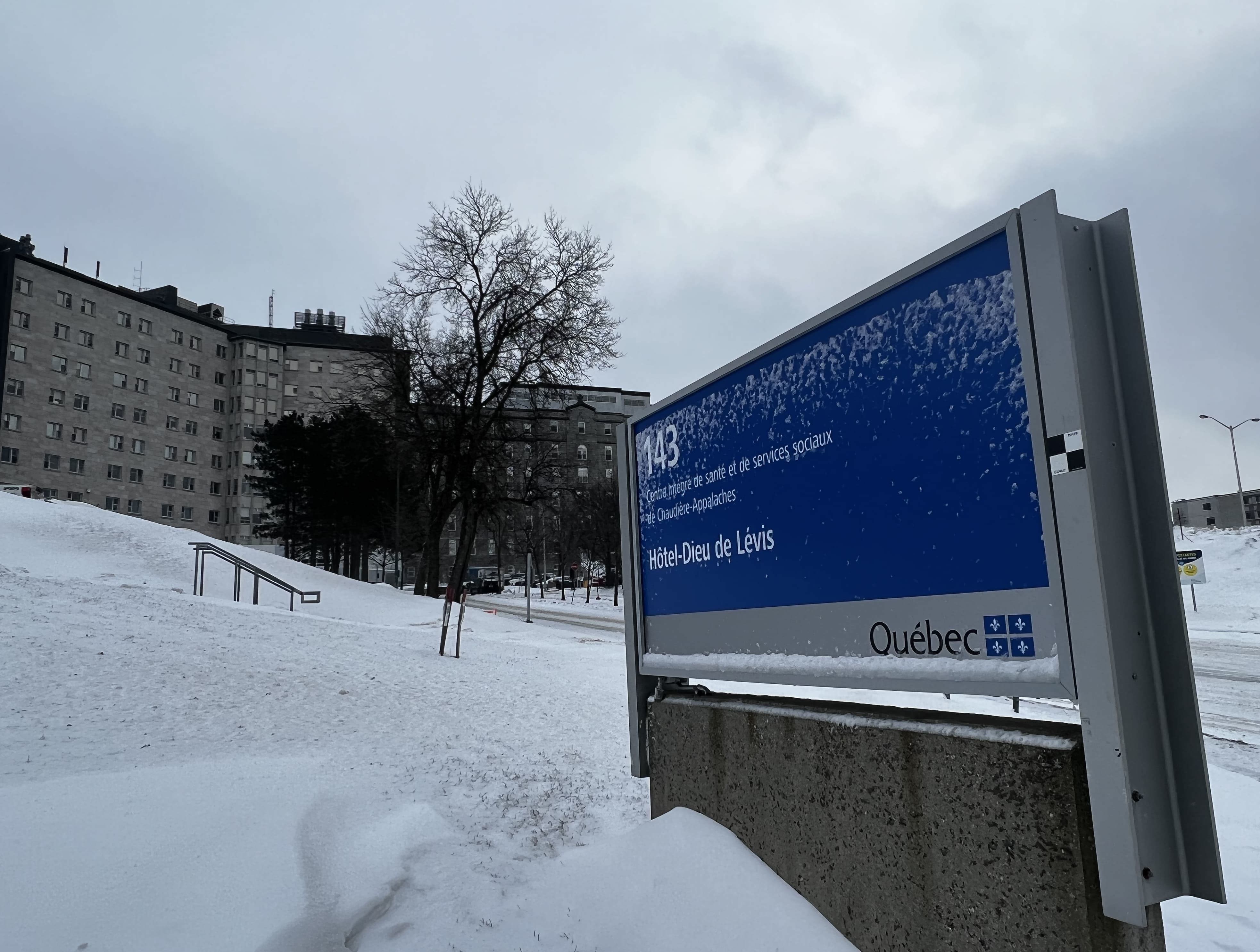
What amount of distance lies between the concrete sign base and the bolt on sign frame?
0.39ft

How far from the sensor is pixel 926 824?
2.74m

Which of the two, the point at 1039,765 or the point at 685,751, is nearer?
the point at 1039,765

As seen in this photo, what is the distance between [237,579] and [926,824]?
19.2m

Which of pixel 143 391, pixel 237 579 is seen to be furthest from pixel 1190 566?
pixel 143 391

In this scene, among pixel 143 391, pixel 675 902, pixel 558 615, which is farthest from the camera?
pixel 143 391

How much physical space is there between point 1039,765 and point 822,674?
1025 mm

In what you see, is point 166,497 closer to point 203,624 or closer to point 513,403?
point 513,403

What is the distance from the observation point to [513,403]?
110 ft

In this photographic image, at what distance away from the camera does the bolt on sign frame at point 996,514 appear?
2248mm

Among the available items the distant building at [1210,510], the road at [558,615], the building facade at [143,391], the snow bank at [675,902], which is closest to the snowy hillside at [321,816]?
the snow bank at [675,902]

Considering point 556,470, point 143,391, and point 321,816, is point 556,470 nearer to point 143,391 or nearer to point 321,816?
point 321,816

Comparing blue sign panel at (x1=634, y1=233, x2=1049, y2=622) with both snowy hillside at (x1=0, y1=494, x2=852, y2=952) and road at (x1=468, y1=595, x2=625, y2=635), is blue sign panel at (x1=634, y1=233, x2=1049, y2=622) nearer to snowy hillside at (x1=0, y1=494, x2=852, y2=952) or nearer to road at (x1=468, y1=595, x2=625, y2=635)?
snowy hillside at (x1=0, y1=494, x2=852, y2=952)

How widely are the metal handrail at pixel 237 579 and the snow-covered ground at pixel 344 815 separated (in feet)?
24.3

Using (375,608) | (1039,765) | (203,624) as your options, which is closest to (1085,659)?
(1039,765)
